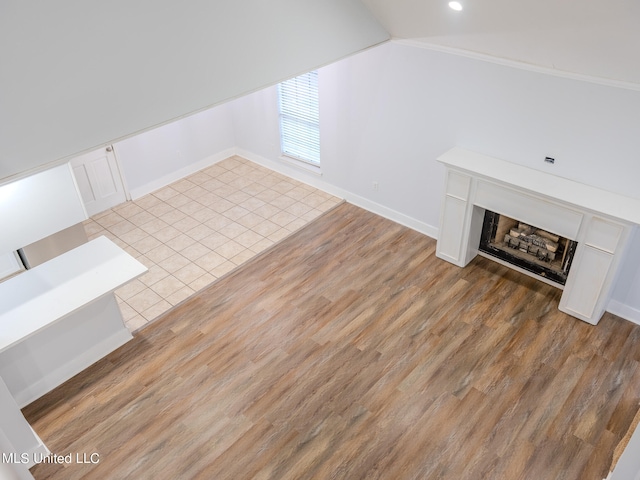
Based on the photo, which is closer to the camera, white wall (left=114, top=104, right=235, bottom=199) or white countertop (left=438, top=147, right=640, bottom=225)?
white countertop (left=438, top=147, right=640, bottom=225)

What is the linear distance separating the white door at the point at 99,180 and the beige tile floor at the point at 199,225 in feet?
0.49

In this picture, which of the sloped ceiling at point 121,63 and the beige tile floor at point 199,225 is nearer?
the sloped ceiling at point 121,63

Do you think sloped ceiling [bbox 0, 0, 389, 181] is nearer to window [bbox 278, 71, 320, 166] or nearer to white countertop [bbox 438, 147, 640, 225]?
white countertop [bbox 438, 147, 640, 225]

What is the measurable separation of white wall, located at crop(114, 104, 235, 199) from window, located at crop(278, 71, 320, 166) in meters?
1.23

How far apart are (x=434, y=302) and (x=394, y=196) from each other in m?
1.76

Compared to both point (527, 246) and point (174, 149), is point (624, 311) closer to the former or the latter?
point (527, 246)

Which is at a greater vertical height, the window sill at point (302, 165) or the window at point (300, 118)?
the window at point (300, 118)

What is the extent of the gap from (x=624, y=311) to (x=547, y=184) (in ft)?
5.25

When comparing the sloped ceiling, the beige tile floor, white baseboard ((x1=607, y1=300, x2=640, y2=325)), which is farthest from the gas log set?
the sloped ceiling

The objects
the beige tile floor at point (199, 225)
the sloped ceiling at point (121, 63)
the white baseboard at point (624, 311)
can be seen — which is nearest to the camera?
the sloped ceiling at point (121, 63)

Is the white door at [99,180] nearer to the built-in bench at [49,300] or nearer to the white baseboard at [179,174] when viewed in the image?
the white baseboard at [179,174]

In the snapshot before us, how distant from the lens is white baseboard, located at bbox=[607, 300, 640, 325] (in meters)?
5.43

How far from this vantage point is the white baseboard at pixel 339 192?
6918mm

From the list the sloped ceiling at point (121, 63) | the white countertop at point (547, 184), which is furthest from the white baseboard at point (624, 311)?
the sloped ceiling at point (121, 63)
